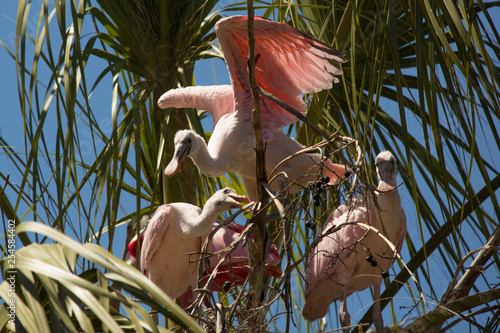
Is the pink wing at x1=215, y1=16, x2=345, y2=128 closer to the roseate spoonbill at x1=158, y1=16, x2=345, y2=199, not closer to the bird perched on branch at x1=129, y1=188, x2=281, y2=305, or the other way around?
the roseate spoonbill at x1=158, y1=16, x2=345, y2=199

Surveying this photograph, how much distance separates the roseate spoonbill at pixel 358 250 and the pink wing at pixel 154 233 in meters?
0.75

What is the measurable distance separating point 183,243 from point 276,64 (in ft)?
3.24

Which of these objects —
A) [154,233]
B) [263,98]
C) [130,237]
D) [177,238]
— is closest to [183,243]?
[177,238]

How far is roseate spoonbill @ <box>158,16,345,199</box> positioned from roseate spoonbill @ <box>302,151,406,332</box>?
265mm

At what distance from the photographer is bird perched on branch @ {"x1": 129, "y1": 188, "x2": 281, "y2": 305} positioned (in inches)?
123

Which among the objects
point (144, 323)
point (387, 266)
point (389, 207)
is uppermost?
point (144, 323)

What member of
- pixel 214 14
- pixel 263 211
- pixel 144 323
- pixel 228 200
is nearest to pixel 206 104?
pixel 214 14

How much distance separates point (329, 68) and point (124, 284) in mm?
2024

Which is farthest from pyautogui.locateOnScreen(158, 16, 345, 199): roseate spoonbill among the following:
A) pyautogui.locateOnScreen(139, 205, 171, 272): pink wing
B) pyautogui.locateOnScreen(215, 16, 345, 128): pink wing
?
pyautogui.locateOnScreen(139, 205, 171, 272): pink wing

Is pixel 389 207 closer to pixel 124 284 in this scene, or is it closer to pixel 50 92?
pixel 50 92

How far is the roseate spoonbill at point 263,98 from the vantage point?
311cm

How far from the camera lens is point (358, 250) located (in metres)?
3.51

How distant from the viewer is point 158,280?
3.57 m

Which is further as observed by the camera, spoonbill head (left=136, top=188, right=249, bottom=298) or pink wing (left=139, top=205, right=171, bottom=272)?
pink wing (left=139, top=205, right=171, bottom=272)
